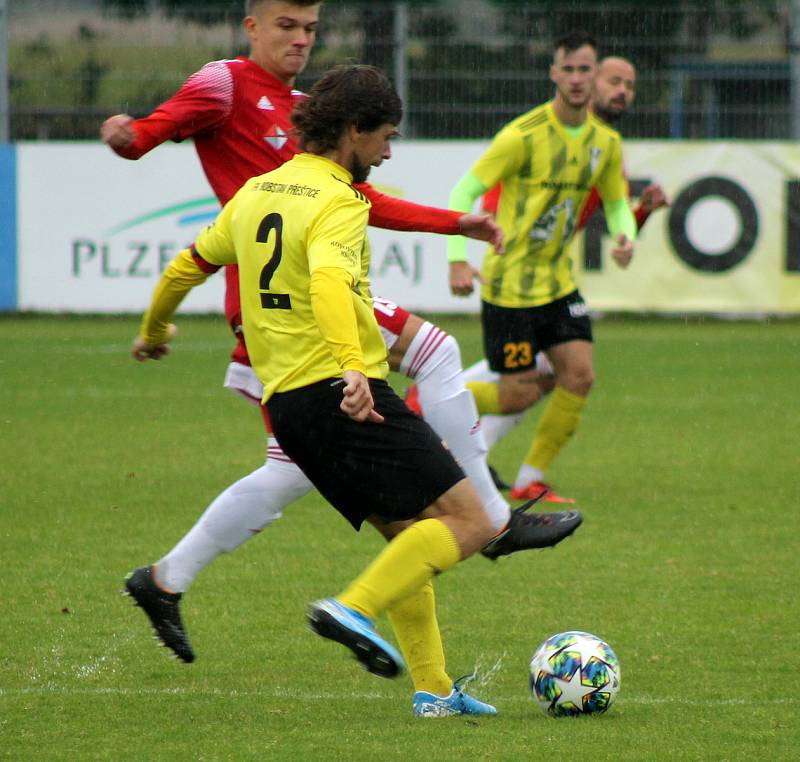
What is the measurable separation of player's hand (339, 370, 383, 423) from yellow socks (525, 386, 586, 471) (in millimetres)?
4328

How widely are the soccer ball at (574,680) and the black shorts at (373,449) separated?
2.05 feet

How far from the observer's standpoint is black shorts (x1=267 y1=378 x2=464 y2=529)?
161 inches

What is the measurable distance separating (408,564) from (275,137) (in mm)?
1845

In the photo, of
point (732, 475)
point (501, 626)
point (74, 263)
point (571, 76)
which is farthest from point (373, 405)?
point (74, 263)

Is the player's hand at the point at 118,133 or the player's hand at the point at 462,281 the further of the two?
the player's hand at the point at 462,281

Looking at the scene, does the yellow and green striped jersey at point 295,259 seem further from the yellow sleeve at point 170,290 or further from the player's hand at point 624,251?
the player's hand at point 624,251

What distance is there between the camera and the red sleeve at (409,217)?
4930mm

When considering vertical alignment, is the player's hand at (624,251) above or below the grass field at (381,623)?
above

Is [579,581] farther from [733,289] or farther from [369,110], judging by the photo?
[733,289]

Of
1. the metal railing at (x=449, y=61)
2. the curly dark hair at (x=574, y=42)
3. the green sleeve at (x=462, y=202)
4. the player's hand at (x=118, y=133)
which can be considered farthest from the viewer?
the metal railing at (x=449, y=61)

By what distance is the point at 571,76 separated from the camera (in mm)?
7977

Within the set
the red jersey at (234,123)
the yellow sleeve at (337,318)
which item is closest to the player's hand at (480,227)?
the red jersey at (234,123)

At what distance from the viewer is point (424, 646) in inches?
172

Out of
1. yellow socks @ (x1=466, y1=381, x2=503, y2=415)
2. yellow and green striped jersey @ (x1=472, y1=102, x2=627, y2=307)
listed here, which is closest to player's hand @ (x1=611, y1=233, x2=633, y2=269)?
yellow and green striped jersey @ (x1=472, y1=102, x2=627, y2=307)
